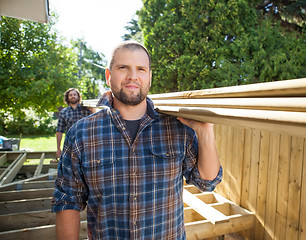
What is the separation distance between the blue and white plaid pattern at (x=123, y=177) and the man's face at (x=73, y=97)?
13.6 ft

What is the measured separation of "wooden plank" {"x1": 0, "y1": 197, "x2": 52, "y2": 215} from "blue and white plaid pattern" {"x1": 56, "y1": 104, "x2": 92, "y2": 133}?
1.95 m

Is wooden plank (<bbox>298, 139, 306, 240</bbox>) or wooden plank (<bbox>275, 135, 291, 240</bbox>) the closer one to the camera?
wooden plank (<bbox>298, 139, 306, 240</bbox>)

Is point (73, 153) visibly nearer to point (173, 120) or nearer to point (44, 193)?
point (173, 120)

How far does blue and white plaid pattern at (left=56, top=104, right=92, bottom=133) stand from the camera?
212 inches

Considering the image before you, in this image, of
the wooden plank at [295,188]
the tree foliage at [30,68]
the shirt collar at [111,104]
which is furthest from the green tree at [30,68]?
the wooden plank at [295,188]

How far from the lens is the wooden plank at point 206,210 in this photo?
2.95 meters

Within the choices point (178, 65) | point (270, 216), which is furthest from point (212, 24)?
point (270, 216)

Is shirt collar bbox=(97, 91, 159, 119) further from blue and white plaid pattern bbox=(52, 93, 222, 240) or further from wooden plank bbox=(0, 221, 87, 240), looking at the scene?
wooden plank bbox=(0, 221, 87, 240)

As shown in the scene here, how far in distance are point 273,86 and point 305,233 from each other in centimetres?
263

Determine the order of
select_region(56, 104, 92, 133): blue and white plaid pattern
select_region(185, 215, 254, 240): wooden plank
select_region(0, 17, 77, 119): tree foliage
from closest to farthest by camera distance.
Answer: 1. select_region(185, 215, 254, 240): wooden plank
2. select_region(56, 104, 92, 133): blue and white plaid pattern
3. select_region(0, 17, 77, 119): tree foliage

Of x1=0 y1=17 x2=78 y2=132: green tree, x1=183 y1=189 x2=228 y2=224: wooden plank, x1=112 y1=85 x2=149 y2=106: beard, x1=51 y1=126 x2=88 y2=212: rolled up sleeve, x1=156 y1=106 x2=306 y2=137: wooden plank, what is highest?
x1=0 y1=17 x2=78 y2=132: green tree

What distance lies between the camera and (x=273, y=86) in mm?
824

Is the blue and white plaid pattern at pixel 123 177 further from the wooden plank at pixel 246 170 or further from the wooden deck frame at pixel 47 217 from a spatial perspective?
the wooden plank at pixel 246 170

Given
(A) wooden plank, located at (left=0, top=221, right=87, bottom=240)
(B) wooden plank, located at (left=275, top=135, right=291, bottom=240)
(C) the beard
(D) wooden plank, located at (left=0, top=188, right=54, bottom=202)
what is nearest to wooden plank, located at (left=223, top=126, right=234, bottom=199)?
(B) wooden plank, located at (left=275, top=135, right=291, bottom=240)
